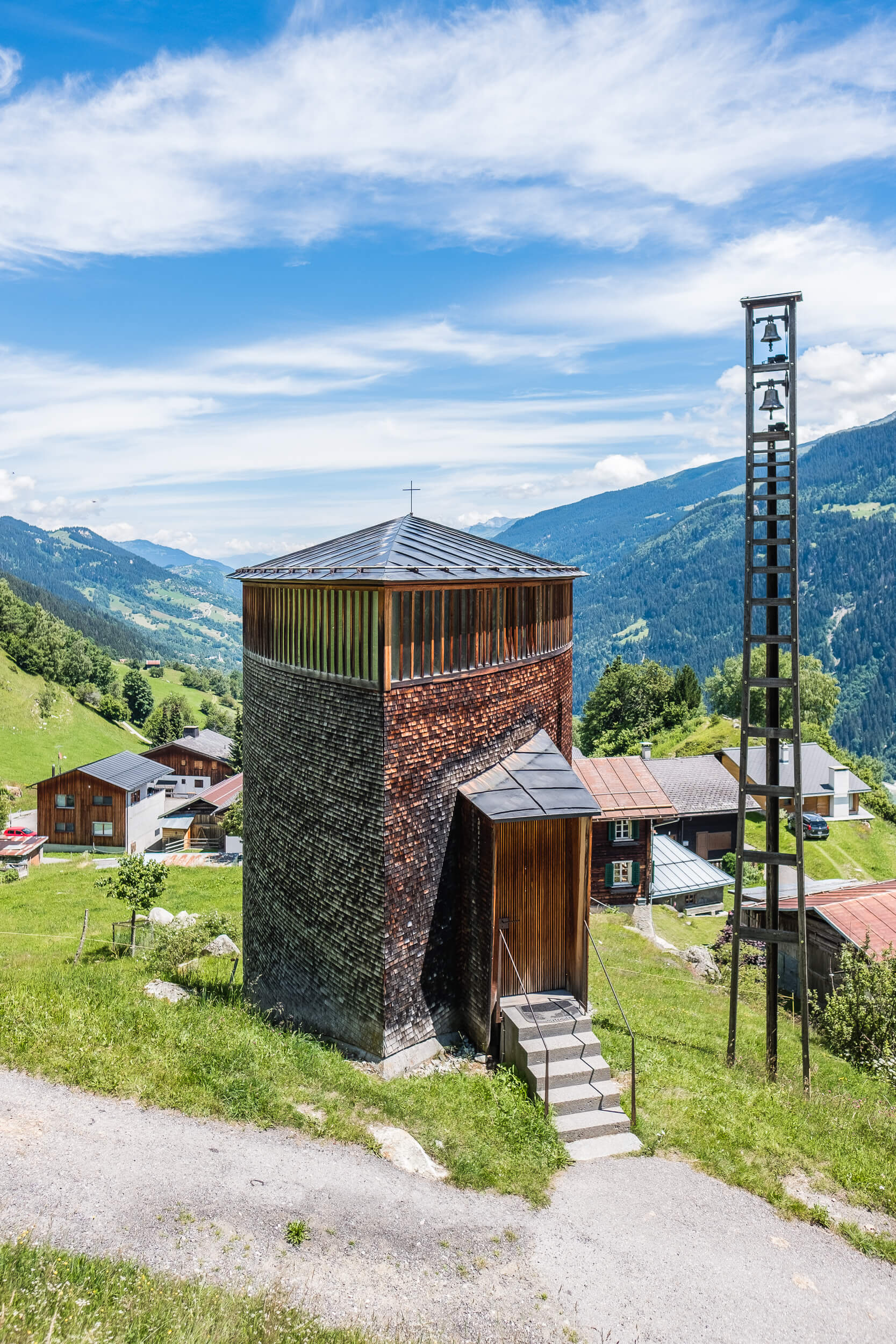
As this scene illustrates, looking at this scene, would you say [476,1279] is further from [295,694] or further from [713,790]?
[713,790]

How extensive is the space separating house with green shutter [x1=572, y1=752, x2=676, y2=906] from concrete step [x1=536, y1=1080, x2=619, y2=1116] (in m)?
20.9

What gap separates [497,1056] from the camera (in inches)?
489

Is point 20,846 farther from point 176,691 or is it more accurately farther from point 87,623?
point 87,623

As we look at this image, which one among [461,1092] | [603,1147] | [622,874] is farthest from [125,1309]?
[622,874]

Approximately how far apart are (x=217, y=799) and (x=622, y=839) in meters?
38.4

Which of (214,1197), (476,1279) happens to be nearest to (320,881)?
(214,1197)

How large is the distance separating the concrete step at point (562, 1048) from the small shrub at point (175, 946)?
29.1ft

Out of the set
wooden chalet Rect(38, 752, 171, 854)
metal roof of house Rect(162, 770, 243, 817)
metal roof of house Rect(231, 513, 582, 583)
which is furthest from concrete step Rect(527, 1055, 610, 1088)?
wooden chalet Rect(38, 752, 171, 854)

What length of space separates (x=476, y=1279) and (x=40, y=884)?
3552cm

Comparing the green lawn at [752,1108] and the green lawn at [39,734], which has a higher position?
the green lawn at [752,1108]

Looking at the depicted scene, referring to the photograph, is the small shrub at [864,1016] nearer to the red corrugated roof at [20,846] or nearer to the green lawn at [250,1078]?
the green lawn at [250,1078]

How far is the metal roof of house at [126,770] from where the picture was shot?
6081cm

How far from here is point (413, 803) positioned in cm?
1200

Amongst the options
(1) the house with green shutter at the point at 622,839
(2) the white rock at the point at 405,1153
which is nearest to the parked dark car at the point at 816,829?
(1) the house with green shutter at the point at 622,839
